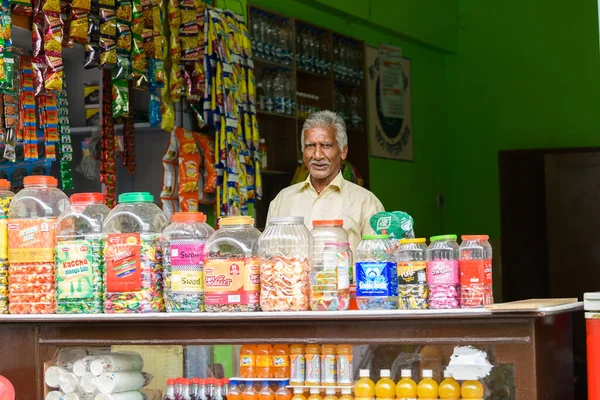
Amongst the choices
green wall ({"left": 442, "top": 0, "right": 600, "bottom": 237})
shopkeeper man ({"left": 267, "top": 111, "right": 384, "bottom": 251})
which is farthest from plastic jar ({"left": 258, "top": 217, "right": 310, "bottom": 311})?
green wall ({"left": 442, "top": 0, "right": 600, "bottom": 237})

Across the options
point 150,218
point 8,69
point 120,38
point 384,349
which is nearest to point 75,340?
point 150,218

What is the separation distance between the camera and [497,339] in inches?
107

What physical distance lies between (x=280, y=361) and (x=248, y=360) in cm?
10

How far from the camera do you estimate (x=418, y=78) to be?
9273mm

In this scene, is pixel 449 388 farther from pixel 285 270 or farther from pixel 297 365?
pixel 285 270

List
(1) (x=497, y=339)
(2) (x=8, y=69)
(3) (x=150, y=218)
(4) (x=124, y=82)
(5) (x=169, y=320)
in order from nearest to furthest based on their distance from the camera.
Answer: (1) (x=497, y=339) < (5) (x=169, y=320) < (3) (x=150, y=218) < (2) (x=8, y=69) < (4) (x=124, y=82)

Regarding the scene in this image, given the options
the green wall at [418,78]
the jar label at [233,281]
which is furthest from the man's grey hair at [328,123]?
the green wall at [418,78]

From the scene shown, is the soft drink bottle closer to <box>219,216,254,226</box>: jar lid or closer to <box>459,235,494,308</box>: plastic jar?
<box>459,235,494,308</box>: plastic jar

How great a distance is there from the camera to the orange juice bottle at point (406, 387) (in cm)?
284

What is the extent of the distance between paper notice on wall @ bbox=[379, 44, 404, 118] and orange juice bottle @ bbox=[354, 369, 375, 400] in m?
5.77

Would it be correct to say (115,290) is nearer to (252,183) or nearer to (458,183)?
(252,183)

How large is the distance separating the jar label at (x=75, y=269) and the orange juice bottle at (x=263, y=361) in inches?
23.0

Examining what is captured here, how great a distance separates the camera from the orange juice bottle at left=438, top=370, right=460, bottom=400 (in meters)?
2.82

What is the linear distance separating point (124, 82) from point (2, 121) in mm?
687
